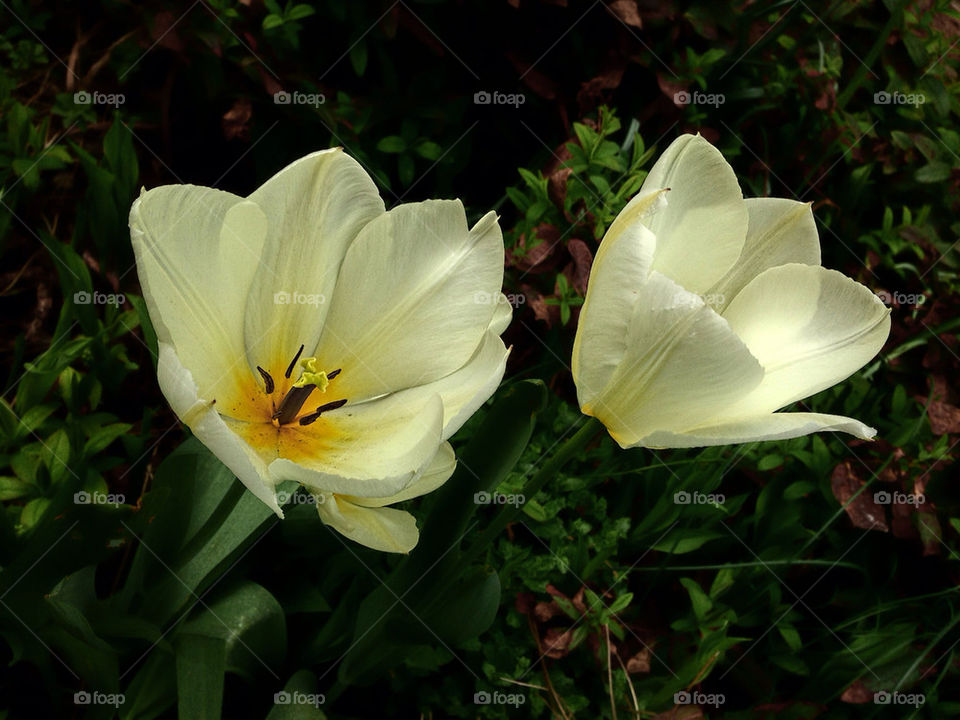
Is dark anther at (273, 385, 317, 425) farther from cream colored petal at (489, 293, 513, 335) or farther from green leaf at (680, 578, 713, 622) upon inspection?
green leaf at (680, 578, 713, 622)

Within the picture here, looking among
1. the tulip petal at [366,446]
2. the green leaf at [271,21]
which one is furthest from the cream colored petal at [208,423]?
the green leaf at [271,21]

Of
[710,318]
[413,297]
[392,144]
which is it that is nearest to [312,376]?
[413,297]

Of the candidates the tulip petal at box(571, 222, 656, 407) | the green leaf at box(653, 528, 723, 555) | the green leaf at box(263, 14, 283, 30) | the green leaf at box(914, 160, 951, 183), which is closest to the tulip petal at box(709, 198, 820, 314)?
the tulip petal at box(571, 222, 656, 407)

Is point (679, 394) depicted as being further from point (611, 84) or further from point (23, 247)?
point (23, 247)

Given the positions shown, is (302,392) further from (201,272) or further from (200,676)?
(200,676)

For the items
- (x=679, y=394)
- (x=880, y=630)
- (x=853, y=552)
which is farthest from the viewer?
(x=853, y=552)

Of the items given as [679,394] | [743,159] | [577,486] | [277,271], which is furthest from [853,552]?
[277,271]

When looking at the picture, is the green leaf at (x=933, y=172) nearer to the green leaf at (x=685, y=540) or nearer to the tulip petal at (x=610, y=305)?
the green leaf at (x=685, y=540)
